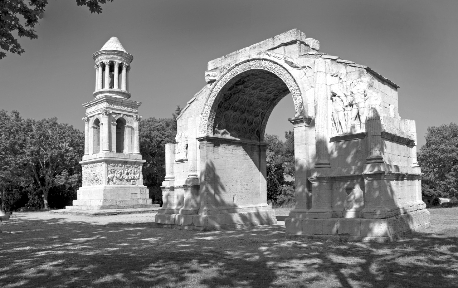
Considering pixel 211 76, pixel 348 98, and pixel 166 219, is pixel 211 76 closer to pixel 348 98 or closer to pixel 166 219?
pixel 348 98

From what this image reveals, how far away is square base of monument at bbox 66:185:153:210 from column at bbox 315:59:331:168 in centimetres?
1824

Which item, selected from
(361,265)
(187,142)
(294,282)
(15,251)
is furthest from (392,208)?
(15,251)

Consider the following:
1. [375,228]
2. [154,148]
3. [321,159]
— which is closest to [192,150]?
[321,159]

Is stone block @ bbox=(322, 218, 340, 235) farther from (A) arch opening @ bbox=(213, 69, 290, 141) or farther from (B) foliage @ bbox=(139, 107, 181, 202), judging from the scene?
(B) foliage @ bbox=(139, 107, 181, 202)

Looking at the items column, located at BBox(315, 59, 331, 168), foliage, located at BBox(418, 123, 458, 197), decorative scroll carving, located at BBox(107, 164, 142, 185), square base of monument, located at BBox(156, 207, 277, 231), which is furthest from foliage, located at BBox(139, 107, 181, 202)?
column, located at BBox(315, 59, 331, 168)

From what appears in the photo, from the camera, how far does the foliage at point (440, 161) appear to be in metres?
32.2

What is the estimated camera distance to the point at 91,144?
94.4 ft

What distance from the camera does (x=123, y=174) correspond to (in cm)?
2819

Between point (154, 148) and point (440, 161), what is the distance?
85.2 ft

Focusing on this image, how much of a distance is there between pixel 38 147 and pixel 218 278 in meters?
32.1

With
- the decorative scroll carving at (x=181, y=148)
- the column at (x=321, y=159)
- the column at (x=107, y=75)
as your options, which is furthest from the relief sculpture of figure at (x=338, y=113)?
the column at (x=107, y=75)

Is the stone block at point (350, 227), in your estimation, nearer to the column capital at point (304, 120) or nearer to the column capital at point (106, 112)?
the column capital at point (304, 120)

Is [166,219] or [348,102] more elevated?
[348,102]

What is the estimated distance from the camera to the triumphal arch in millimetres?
10711
